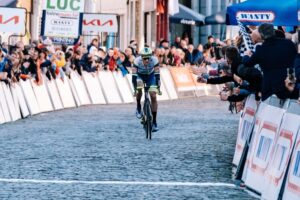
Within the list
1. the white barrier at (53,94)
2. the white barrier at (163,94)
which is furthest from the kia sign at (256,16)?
the white barrier at (163,94)

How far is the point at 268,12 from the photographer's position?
2203cm

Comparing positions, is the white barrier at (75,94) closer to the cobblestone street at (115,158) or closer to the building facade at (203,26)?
the cobblestone street at (115,158)

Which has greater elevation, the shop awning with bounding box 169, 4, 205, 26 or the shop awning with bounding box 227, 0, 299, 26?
the shop awning with bounding box 227, 0, 299, 26

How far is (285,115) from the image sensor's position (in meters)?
13.2

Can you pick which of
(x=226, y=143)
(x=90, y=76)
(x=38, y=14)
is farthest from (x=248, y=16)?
(x=38, y=14)

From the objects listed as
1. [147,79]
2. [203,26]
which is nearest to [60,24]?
[147,79]

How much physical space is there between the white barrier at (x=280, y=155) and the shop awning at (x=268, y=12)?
808 cm

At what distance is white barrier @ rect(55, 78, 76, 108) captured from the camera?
116 feet

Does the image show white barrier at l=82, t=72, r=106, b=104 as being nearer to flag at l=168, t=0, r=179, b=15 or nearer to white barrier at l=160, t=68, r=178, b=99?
white barrier at l=160, t=68, r=178, b=99

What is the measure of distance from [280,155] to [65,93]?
75.5 feet

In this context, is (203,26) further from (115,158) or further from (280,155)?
(280,155)

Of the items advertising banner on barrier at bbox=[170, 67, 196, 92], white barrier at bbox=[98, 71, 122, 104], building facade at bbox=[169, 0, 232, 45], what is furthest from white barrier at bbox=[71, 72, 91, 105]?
building facade at bbox=[169, 0, 232, 45]

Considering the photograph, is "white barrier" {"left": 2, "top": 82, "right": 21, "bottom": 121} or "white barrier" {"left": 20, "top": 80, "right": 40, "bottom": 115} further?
"white barrier" {"left": 20, "top": 80, "right": 40, "bottom": 115}

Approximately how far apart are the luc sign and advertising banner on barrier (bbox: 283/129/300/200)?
88.8ft
